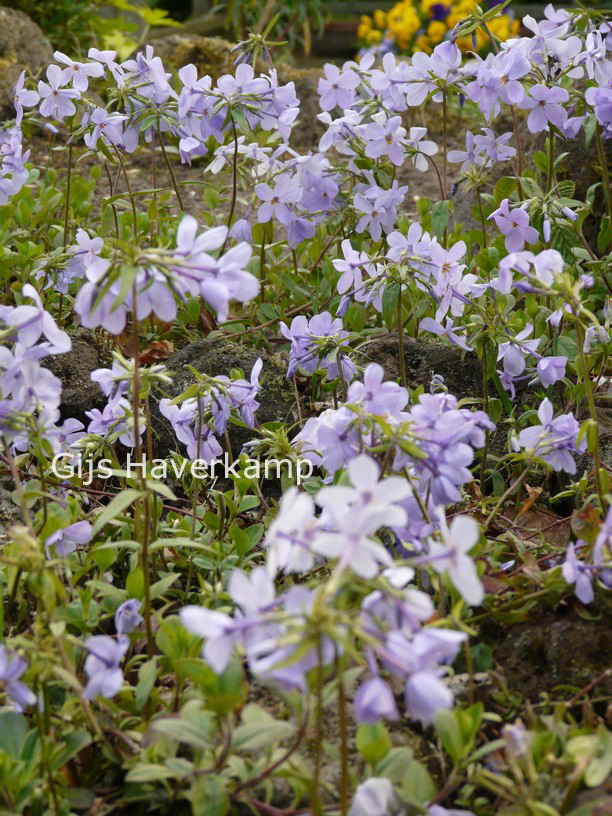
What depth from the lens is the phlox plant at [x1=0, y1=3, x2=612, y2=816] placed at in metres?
0.98

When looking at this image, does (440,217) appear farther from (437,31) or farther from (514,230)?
(437,31)

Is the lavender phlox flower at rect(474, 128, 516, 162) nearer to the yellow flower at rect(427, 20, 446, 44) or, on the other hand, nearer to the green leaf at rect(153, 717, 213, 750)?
the green leaf at rect(153, 717, 213, 750)

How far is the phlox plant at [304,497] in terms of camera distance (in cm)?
98

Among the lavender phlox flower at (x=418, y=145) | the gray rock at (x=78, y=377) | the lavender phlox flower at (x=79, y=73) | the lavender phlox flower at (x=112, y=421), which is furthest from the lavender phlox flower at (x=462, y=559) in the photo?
the lavender phlox flower at (x=79, y=73)

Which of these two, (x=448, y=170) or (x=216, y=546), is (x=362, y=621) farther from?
(x=448, y=170)

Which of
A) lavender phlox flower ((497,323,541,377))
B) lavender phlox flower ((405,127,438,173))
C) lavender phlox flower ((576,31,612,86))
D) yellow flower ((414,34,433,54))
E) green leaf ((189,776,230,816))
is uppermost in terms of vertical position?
lavender phlox flower ((576,31,612,86))

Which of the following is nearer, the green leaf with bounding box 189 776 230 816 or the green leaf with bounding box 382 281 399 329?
the green leaf with bounding box 189 776 230 816

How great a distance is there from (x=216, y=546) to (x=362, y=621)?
721 millimetres

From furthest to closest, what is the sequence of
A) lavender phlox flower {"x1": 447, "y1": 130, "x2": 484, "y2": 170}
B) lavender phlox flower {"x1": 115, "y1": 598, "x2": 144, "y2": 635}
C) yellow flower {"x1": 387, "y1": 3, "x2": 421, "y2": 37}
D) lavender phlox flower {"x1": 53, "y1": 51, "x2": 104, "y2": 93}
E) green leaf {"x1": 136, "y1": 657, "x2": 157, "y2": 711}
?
yellow flower {"x1": 387, "y1": 3, "x2": 421, "y2": 37} → lavender phlox flower {"x1": 447, "y1": 130, "x2": 484, "y2": 170} → lavender phlox flower {"x1": 53, "y1": 51, "x2": 104, "y2": 93} → lavender phlox flower {"x1": 115, "y1": 598, "x2": 144, "y2": 635} → green leaf {"x1": 136, "y1": 657, "x2": 157, "y2": 711}

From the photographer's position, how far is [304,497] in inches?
36.4

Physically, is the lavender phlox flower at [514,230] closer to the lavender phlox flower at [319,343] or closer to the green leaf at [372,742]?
the lavender phlox flower at [319,343]

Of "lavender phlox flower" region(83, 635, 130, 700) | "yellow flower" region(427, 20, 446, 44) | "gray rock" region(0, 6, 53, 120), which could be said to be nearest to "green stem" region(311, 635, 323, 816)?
"lavender phlox flower" region(83, 635, 130, 700)

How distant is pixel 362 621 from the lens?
90cm

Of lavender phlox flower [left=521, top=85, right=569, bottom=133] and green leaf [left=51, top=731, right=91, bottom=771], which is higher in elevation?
lavender phlox flower [left=521, top=85, right=569, bottom=133]
